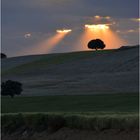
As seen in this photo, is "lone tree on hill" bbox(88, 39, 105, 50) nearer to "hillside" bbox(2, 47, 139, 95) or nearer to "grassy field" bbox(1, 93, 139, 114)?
"hillside" bbox(2, 47, 139, 95)

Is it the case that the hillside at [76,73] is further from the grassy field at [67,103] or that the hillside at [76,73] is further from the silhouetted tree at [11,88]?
the grassy field at [67,103]

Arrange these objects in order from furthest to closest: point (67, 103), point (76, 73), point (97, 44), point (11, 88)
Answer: point (97, 44) < point (76, 73) < point (11, 88) < point (67, 103)

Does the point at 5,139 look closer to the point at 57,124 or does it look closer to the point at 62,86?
the point at 57,124

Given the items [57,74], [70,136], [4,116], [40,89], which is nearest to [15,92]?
[40,89]

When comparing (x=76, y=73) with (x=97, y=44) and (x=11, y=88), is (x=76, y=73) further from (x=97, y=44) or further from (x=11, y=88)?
(x=97, y=44)

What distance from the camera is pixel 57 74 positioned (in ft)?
232

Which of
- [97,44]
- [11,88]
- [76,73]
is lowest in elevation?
[11,88]

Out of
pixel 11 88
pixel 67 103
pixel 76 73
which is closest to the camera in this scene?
pixel 67 103

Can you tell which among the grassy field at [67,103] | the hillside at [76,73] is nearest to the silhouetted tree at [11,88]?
the hillside at [76,73]

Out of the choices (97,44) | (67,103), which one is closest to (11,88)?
(67,103)

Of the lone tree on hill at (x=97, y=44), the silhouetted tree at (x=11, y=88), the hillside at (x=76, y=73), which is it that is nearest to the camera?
the silhouetted tree at (x=11, y=88)

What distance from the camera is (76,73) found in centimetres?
6900

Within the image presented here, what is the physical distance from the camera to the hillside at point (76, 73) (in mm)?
52219

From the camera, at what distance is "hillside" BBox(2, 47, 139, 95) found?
5222 centimetres
